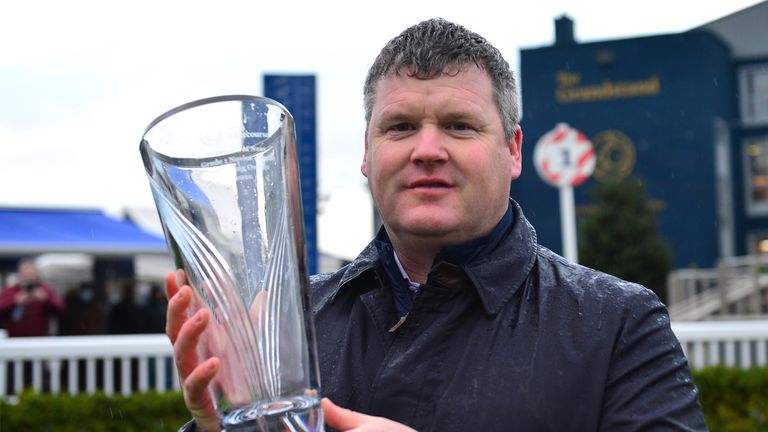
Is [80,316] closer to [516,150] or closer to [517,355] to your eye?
[516,150]

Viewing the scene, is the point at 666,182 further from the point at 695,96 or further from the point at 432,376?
the point at 432,376

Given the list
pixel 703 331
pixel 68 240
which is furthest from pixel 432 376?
pixel 68 240

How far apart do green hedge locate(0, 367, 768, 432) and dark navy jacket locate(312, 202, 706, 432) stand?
177 inches

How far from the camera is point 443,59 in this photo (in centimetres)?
158

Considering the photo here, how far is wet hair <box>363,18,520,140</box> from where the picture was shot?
5.19 feet

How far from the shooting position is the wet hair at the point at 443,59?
5.19 feet

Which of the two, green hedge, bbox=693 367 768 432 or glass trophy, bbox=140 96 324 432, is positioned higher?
glass trophy, bbox=140 96 324 432

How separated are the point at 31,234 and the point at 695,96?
21.9 meters

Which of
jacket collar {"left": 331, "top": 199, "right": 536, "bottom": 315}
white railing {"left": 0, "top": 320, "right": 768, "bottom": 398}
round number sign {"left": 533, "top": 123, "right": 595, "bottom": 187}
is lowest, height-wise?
white railing {"left": 0, "top": 320, "right": 768, "bottom": 398}

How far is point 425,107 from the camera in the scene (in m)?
1.56

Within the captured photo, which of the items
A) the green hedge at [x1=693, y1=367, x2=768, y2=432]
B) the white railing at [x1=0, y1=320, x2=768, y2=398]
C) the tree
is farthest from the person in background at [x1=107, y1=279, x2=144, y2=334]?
the tree

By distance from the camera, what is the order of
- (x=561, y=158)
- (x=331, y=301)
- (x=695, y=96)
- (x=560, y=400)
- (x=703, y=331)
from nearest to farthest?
(x=560, y=400) < (x=331, y=301) < (x=703, y=331) < (x=561, y=158) < (x=695, y=96)

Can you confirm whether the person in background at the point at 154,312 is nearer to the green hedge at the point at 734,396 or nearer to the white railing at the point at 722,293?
the green hedge at the point at 734,396

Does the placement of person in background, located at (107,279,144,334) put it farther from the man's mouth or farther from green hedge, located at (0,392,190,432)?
the man's mouth
